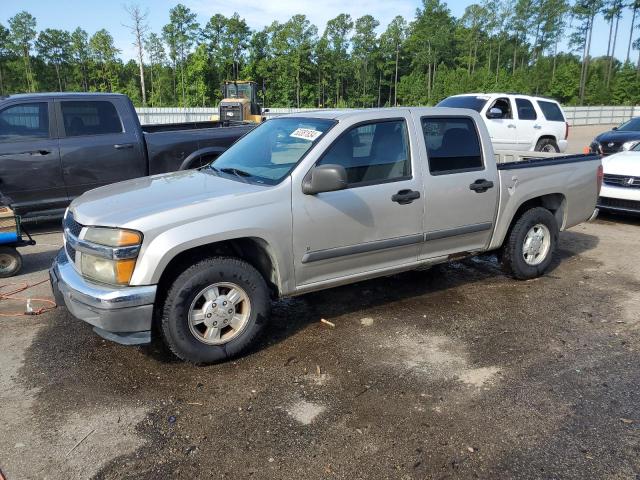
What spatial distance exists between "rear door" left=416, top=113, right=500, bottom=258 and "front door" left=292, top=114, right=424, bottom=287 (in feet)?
0.54

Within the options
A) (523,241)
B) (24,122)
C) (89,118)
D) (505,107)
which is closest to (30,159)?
(24,122)

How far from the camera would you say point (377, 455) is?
2.78 m

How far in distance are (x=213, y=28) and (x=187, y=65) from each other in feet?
24.4

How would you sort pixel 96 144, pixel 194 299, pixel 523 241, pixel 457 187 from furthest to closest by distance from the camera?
pixel 96 144 < pixel 523 241 < pixel 457 187 < pixel 194 299

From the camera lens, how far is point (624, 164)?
821 cm

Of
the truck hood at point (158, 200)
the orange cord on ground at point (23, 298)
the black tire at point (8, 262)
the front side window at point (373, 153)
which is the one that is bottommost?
the orange cord on ground at point (23, 298)

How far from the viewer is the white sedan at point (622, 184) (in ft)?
26.4

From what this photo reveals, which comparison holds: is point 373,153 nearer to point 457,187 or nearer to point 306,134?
point 306,134

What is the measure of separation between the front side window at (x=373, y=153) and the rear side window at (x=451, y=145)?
27 centimetres

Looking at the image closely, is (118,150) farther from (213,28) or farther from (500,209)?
(213,28)

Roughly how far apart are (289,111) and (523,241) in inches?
1210

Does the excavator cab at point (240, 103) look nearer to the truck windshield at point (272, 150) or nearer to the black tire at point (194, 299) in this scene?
the truck windshield at point (272, 150)

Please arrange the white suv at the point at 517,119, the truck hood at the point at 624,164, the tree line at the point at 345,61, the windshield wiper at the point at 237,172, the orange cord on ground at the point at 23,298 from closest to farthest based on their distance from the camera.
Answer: the windshield wiper at the point at 237,172
the orange cord on ground at the point at 23,298
the truck hood at the point at 624,164
the white suv at the point at 517,119
the tree line at the point at 345,61

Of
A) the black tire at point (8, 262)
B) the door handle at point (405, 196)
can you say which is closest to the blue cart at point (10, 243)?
the black tire at point (8, 262)
